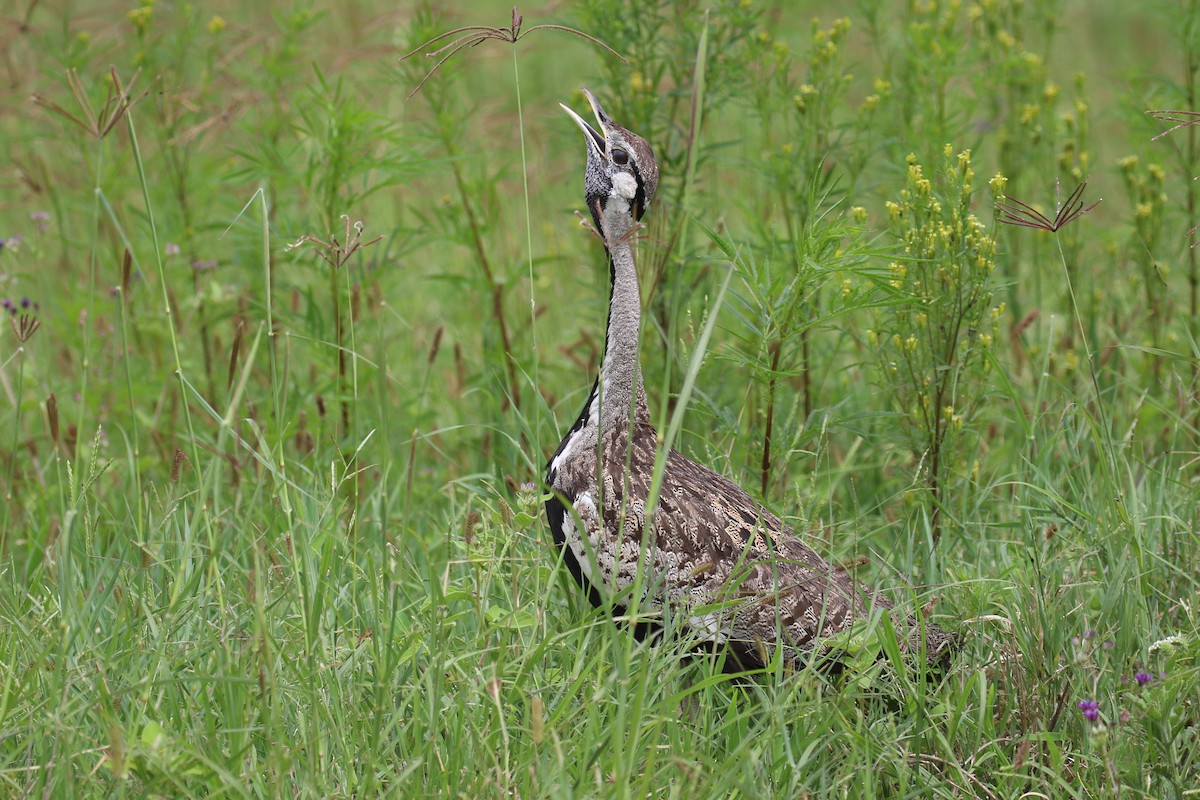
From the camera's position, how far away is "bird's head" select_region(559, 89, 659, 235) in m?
3.51

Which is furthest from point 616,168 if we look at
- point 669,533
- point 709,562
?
point 709,562

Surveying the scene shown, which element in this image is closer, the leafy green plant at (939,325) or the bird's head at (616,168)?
the bird's head at (616,168)

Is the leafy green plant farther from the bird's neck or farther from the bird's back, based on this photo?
the bird's neck

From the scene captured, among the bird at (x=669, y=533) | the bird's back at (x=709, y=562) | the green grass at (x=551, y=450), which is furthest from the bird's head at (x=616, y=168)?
the bird's back at (x=709, y=562)

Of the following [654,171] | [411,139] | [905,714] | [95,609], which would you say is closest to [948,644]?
[905,714]

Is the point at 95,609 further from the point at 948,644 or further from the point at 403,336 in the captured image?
the point at 403,336

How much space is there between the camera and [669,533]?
332cm

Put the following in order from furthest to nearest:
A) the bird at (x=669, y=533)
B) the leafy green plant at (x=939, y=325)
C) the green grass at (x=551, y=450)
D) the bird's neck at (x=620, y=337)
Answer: the leafy green plant at (x=939, y=325) < the bird's neck at (x=620, y=337) < the bird at (x=669, y=533) < the green grass at (x=551, y=450)

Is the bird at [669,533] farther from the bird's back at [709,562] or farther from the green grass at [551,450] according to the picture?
the green grass at [551,450]

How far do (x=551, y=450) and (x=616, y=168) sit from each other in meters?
1.44

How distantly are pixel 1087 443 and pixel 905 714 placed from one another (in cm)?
164

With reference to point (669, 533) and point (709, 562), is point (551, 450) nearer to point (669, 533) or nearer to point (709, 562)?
point (669, 533)

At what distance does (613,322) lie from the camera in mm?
3502

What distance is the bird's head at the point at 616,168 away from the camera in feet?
11.5
